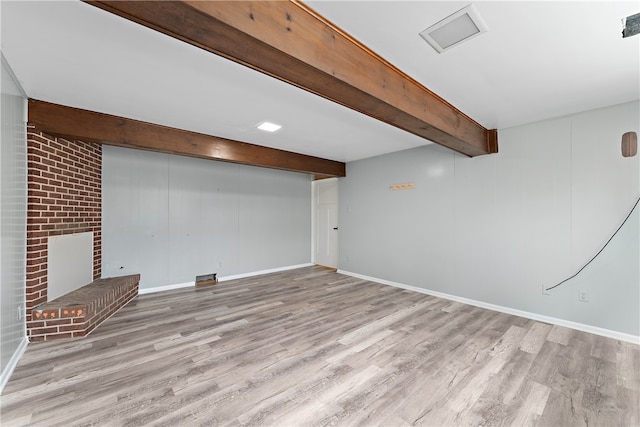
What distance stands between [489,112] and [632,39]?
128cm

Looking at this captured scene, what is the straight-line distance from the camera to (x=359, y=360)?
241 centimetres

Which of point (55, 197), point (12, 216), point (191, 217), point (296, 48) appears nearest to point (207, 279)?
point (191, 217)

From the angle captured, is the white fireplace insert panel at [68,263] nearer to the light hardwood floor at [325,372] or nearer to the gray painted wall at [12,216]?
the gray painted wall at [12,216]

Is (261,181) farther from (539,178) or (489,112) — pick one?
(539,178)

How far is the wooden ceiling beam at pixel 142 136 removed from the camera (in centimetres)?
279

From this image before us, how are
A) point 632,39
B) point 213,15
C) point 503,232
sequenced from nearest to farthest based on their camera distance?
point 213,15 → point 632,39 → point 503,232

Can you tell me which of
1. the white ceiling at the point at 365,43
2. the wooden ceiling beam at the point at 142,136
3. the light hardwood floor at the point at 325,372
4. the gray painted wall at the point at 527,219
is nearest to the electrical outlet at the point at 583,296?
the gray painted wall at the point at 527,219

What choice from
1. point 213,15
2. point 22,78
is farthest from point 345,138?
point 22,78

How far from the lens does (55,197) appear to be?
9.86ft

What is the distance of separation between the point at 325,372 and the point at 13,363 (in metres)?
2.75

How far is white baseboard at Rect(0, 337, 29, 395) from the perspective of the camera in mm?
2018

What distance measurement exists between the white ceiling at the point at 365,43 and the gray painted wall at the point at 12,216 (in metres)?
0.26

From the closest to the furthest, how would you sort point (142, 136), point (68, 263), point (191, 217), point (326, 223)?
point (68, 263) < point (142, 136) < point (191, 217) < point (326, 223)

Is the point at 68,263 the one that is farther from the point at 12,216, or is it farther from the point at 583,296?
the point at 583,296
